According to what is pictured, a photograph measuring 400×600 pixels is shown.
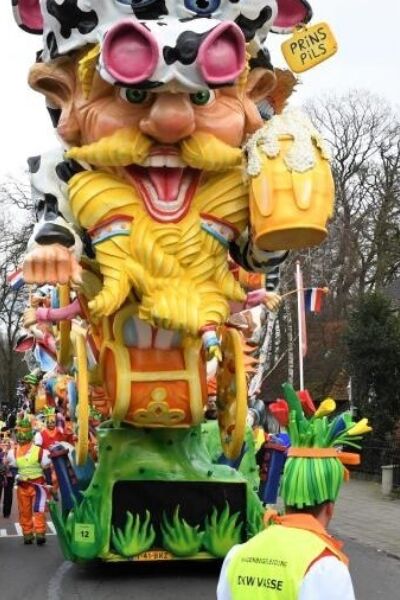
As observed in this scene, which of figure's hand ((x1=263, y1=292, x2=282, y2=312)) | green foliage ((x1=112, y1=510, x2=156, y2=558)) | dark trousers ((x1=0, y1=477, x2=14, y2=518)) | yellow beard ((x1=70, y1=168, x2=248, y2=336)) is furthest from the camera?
dark trousers ((x1=0, y1=477, x2=14, y2=518))

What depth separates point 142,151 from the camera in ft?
27.0

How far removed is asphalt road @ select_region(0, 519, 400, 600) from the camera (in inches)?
339

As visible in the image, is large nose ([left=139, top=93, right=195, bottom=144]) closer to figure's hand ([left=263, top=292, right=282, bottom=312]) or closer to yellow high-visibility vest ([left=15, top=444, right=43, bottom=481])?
figure's hand ([left=263, top=292, right=282, bottom=312])

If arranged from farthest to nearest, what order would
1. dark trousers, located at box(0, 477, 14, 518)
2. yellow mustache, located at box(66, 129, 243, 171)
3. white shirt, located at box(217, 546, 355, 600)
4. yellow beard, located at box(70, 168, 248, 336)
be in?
dark trousers, located at box(0, 477, 14, 518) < yellow mustache, located at box(66, 129, 243, 171) < yellow beard, located at box(70, 168, 248, 336) < white shirt, located at box(217, 546, 355, 600)

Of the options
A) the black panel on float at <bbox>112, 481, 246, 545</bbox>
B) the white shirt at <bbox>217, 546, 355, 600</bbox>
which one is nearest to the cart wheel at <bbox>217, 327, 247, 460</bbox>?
the black panel on float at <bbox>112, 481, 246, 545</bbox>

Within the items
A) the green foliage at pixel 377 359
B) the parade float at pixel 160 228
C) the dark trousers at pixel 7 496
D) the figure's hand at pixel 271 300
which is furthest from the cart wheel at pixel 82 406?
the green foliage at pixel 377 359

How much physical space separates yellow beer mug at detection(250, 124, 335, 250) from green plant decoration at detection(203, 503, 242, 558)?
2750 millimetres

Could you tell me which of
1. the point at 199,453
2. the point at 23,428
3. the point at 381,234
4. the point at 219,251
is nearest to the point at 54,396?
the point at 23,428

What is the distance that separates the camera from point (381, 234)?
36.1 m

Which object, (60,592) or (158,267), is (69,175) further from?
(60,592)

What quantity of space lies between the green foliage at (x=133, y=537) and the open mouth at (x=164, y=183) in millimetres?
2891

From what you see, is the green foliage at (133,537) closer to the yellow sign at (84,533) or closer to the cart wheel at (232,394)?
the yellow sign at (84,533)

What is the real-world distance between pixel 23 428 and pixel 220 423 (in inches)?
205

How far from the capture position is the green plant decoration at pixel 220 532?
8.98m
